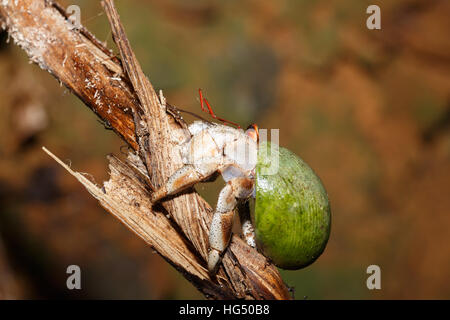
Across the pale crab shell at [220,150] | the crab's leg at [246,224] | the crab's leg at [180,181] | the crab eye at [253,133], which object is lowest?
the crab's leg at [246,224]

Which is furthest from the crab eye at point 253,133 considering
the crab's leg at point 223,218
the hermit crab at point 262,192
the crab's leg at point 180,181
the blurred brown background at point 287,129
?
the blurred brown background at point 287,129

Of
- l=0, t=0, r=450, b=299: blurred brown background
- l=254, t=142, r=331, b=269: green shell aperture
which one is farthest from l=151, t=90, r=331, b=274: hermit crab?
l=0, t=0, r=450, b=299: blurred brown background

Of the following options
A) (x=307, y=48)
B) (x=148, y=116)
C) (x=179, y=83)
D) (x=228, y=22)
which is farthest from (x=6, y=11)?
(x=307, y=48)

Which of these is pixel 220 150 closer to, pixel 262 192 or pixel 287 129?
pixel 262 192

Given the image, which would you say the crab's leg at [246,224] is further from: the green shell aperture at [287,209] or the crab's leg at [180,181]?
the crab's leg at [180,181]

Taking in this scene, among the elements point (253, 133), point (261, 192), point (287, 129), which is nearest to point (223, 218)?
point (261, 192)

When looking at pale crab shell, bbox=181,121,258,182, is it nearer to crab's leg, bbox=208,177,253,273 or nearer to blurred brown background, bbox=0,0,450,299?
crab's leg, bbox=208,177,253,273

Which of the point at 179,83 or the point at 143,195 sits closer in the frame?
the point at 143,195
